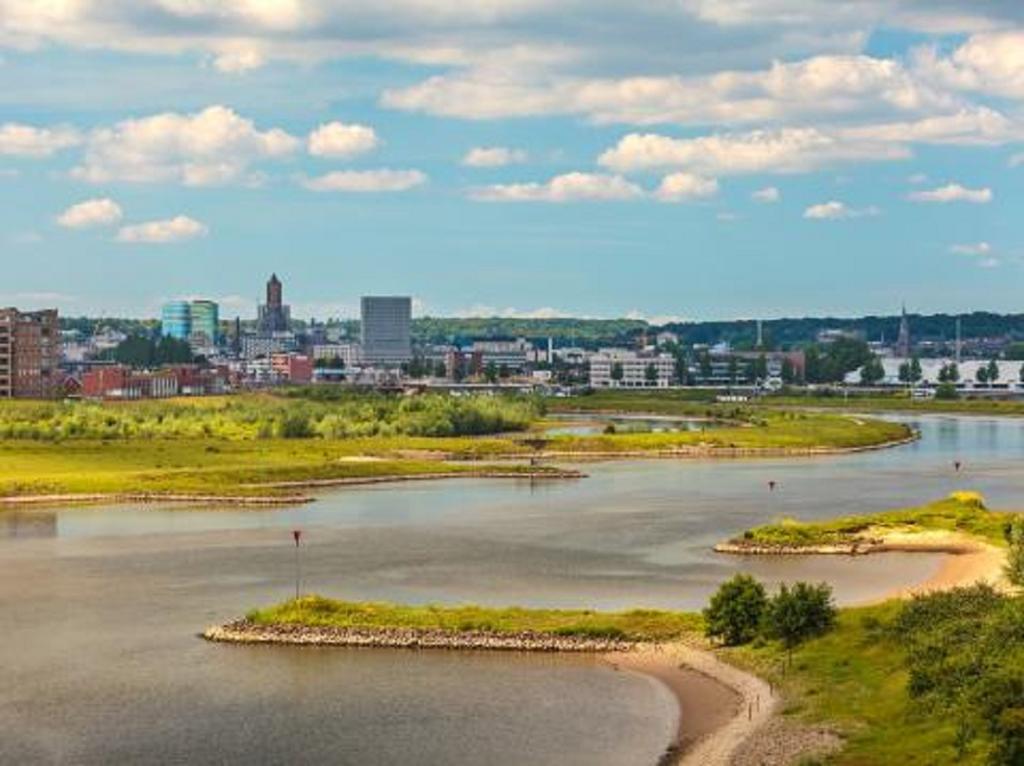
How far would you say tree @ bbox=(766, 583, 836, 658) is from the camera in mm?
53219

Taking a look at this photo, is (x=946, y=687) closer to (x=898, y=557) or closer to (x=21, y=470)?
(x=898, y=557)

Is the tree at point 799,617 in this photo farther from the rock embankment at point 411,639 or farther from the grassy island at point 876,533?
the grassy island at point 876,533

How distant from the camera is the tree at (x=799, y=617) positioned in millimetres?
53219

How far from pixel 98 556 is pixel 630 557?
90.3 feet

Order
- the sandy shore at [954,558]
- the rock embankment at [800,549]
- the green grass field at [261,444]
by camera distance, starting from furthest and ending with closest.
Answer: the green grass field at [261,444]
the rock embankment at [800,549]
the sandy shore at [954,558]

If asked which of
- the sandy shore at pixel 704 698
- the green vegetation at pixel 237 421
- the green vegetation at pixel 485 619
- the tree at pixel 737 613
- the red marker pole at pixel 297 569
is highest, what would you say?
the green vegetation at pixel 237 421

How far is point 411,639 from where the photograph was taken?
57625mm

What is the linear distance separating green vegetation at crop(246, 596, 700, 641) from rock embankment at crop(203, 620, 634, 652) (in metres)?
0.38

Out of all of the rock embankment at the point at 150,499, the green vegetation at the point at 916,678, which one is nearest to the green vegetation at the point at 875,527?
the green vegetation at the point at 916,678

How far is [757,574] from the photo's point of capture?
2965 inches

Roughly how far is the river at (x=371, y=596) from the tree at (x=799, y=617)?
5.07 meters

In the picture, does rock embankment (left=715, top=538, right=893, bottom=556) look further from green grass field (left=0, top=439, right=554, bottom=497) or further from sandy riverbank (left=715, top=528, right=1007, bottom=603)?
green grass field (left=0, top=439, right=554, bottom=497)

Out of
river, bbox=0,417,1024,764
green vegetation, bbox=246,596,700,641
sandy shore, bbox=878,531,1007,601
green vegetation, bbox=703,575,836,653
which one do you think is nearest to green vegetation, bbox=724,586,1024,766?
green vegetation, bbox=703,575,836,653

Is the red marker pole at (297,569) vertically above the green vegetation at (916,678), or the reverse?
the green vegetation at (916,678)
